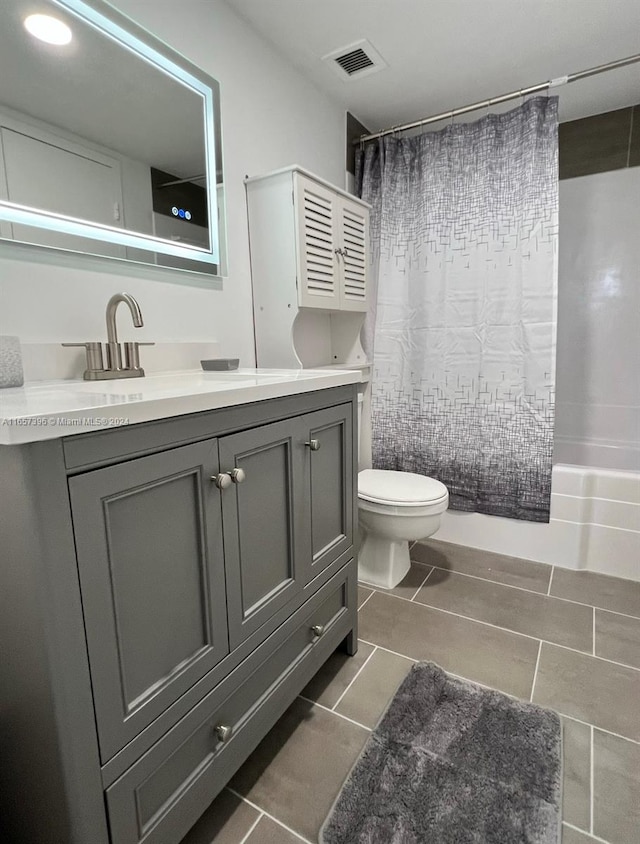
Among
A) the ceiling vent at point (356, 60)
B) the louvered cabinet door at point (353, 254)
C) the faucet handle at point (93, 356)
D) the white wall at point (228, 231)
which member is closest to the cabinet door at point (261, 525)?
the faucet handle at point (93, 356)

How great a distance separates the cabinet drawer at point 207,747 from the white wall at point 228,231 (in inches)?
36.7

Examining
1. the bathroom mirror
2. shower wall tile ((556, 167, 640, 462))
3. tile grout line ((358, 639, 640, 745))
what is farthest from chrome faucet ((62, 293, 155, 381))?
shower wall tile ((556, 167, 640, 462))

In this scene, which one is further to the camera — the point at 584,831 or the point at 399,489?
the point at 399,489

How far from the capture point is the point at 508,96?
1.93 m

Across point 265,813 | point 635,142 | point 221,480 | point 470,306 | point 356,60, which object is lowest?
point 265,813

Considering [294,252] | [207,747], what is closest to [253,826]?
[207,747]

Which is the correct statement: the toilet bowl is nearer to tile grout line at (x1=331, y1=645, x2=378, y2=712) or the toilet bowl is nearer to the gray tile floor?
the gray tile floor

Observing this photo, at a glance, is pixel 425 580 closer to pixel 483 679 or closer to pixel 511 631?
pixel 511 631

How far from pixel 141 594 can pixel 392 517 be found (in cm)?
121

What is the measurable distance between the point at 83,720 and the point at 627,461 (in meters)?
2.81

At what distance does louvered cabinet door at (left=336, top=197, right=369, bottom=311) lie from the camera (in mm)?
1942

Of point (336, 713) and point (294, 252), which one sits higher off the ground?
point (294, 252)

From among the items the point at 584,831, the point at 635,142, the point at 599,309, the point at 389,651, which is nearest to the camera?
the point at 584,831

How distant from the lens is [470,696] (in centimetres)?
134
